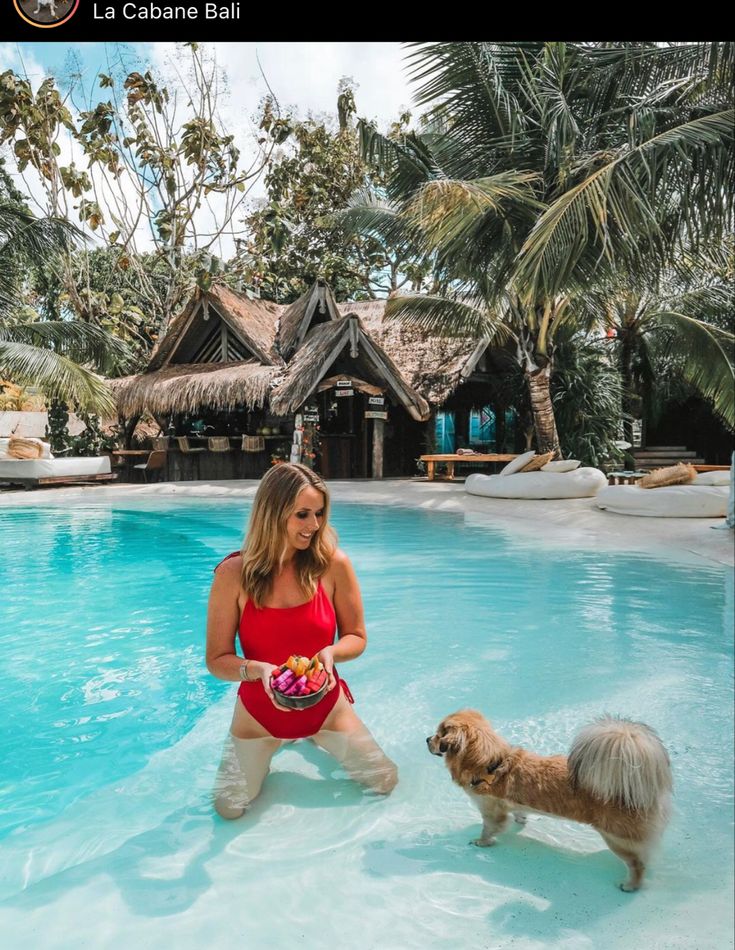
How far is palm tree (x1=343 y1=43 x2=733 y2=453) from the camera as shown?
25.7ft

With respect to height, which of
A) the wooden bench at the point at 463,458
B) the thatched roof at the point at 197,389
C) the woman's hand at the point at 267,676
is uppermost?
the thatched roof at the point at 197,389

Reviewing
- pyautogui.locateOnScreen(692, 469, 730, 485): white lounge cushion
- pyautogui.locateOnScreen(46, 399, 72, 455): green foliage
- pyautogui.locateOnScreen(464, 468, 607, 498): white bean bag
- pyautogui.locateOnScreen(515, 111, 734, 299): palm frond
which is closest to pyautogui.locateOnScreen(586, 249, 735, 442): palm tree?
pyautogui.locateOnScreen(692, 469, 730, 485): white lounge cushion

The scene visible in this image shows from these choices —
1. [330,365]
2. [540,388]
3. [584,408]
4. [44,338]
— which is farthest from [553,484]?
[44,338]

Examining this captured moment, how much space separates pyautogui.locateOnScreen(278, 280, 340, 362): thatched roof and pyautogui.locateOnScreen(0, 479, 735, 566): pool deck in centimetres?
402

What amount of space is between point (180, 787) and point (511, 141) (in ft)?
35.0

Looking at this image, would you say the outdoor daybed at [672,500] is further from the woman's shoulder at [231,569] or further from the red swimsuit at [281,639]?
the woman's shoulder at [231,569]

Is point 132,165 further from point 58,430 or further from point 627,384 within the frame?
point 627,384

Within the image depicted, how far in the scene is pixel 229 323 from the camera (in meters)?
16.6

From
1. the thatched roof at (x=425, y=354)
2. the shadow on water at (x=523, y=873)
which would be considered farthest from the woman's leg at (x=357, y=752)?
the thatched roof at (x=425, y=354)

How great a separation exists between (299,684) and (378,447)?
1429cm

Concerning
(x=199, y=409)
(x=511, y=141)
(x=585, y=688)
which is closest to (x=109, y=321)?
(x=199, y=409)

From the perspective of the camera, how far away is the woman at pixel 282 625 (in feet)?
6.96

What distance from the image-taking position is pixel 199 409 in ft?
Result: 54.3
